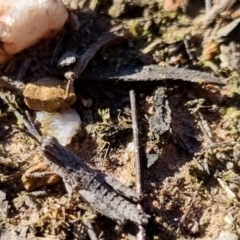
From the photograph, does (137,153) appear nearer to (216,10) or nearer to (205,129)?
(205,129)

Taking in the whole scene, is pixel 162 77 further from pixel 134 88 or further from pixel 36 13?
pixel 36 13

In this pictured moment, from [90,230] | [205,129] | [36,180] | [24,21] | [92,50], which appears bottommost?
[205,129]

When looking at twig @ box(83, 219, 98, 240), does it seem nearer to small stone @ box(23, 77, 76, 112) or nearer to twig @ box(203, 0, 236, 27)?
small stone @ box(23, 77, 76, 112)

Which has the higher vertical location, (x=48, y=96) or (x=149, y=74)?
(x=48, y=96)

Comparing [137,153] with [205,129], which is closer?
[137,153]

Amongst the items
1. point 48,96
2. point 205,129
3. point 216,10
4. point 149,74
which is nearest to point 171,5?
point 216,10

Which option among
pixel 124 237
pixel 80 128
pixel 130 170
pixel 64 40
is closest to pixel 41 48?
pixel 64 40
